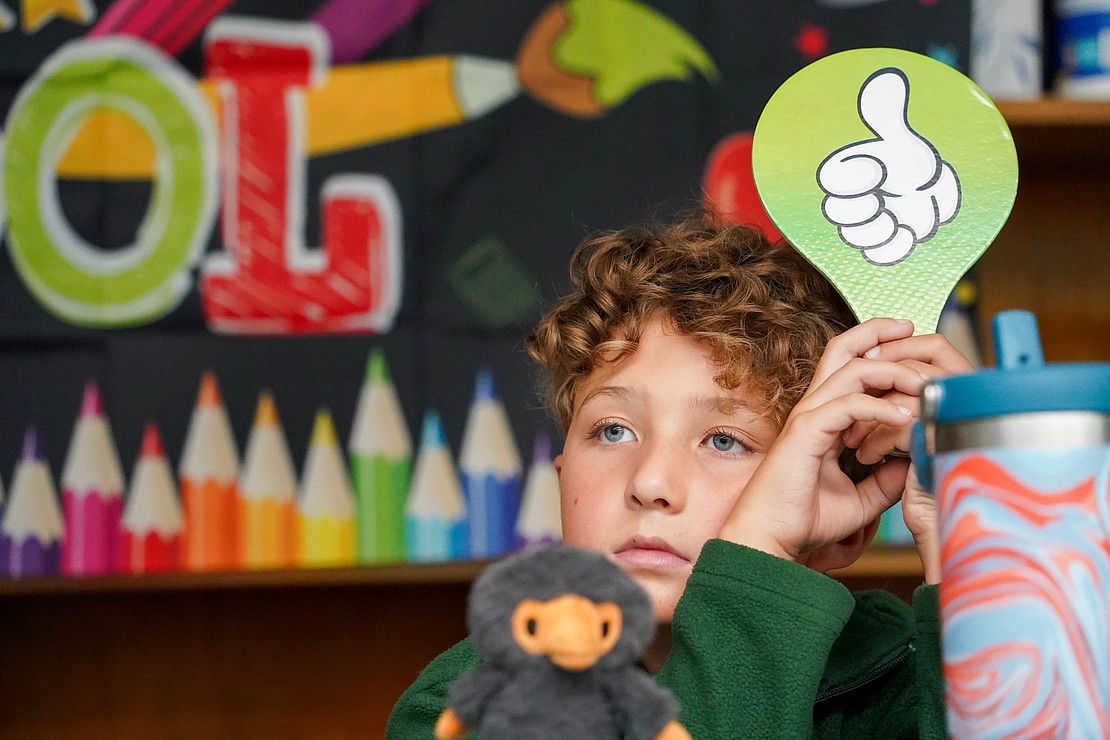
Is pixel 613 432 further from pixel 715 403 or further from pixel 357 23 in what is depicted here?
pixel 357 23

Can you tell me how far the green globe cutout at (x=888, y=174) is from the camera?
2.35 feet

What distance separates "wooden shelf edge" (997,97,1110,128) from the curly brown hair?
0.63 metres

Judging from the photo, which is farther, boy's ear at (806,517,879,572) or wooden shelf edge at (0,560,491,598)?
wooden shelf edge at (0,560,491,598)

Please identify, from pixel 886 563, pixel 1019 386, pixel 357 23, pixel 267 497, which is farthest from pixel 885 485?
pixel 357 23

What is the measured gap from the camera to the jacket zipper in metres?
0.86

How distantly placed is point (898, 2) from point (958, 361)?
3.62ft

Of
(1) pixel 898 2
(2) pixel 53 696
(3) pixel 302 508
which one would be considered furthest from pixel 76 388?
(1) pixel 898 2

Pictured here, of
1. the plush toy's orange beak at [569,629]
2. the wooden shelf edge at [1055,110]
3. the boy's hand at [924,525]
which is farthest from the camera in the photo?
the wooden shelf edge at [1055,110]

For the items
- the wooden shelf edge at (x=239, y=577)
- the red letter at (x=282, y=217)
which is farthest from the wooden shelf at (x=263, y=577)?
the red letter at (x=282, y=217)

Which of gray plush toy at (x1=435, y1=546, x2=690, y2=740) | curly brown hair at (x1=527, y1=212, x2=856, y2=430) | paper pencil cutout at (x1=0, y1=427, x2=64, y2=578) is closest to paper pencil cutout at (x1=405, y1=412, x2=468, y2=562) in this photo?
paper pencil cutout at (x1=0, y1=427, x2=64, y2=578)

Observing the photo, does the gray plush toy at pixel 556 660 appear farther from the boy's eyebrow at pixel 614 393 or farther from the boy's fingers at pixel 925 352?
the boy's eyebrow at pixel 614 393

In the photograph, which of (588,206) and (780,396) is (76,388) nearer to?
(588,206)

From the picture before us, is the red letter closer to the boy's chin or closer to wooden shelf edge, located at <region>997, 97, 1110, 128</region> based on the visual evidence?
wooden shelf edge, located at <region>997, 97, 1110, 128</region>

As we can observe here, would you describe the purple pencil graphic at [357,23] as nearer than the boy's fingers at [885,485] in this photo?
No
